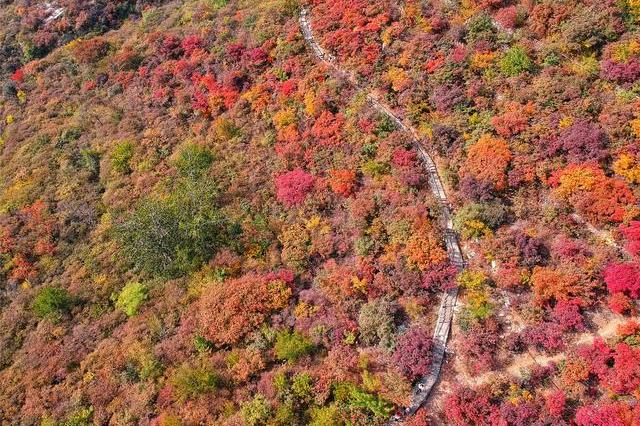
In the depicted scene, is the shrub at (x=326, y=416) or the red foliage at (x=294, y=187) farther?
the red foliage at (x=294, y=187)

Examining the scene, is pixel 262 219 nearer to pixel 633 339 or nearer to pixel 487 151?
pixel 487 151

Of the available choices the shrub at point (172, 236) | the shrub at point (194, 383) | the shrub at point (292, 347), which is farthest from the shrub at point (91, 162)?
the shrub at point (292, 347)

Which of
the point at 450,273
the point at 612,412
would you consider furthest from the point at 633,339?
the point at 450,273

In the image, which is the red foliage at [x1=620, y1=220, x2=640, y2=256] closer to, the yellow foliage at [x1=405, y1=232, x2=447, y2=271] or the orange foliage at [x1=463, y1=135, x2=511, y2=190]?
the orange foliage at [x1=463, y1=135, x2=511, y2=190]

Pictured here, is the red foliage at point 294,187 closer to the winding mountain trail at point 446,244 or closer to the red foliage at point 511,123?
the winding mountain trail at point 446,244

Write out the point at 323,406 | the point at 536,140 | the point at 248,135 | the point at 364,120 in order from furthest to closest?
1. the point at 248,135
2. the point at 364,120
3. the point at 536,140
4. the point at 323,406

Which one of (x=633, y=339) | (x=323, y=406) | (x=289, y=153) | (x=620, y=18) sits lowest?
(x=323, y=406)

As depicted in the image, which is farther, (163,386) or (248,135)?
(248,135)

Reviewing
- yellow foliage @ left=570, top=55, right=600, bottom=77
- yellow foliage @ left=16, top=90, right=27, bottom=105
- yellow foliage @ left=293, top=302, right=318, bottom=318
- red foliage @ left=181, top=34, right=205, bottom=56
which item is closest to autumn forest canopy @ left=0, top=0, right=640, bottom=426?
yellow foliage @ left=570, top=55, right=600, bottom=77
